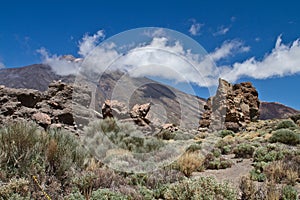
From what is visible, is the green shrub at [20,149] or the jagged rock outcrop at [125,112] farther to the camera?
the jagged rock outcrop at [125,112]

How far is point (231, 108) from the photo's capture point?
26.8 meters

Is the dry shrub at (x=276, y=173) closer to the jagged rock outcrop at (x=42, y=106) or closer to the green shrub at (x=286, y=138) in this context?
the green shrub at (x=286, y=138)

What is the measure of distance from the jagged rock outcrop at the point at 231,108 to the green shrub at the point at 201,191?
21816mm

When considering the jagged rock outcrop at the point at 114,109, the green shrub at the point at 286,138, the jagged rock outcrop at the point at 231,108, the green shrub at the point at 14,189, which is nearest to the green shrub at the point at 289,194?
the green shrub at the point at 14,189

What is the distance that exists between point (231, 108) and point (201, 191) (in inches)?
929

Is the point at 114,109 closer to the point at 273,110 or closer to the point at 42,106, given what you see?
the point at 42,106

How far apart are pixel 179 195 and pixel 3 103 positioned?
9.57m

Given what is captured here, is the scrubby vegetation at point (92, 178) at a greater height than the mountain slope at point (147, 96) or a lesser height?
lesser


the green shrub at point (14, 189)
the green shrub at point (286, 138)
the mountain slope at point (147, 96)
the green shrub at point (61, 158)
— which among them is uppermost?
the mountain slope at point (147, 96)

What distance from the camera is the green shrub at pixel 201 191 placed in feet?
14.1

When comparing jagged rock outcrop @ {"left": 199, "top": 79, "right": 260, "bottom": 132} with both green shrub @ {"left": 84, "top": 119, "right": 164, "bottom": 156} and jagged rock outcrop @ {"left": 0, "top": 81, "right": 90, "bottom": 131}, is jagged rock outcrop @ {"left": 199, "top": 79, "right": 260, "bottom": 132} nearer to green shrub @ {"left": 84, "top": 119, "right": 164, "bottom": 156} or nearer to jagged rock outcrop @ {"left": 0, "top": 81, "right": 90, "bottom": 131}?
green shrub @ {"left": 84, "top": 119, "right": 164, "bottom": 156}

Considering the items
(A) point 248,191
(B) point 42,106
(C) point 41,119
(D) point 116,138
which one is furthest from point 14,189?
(B) point 42,106

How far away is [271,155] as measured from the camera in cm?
850

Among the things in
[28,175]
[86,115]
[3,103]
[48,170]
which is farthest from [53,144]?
[86,115]
